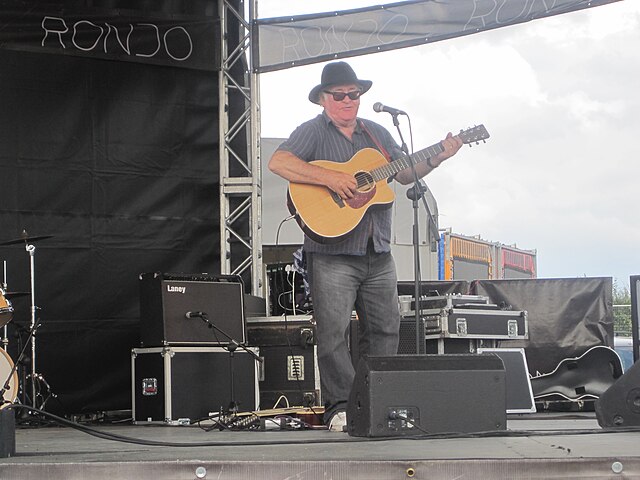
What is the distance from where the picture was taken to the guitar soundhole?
4938mm

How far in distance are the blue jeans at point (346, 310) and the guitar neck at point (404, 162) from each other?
1.49 feet

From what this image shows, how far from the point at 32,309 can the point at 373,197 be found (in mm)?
2686

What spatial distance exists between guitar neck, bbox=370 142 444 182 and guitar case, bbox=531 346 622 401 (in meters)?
2.76

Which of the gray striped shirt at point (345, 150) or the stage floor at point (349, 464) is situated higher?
the gray striped shirt at point (345, 150)

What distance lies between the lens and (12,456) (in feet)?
9.39

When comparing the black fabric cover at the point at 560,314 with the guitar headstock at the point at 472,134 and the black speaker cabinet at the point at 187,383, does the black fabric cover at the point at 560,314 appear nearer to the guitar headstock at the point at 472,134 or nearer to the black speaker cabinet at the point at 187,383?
the black speaker cabinet at the point at 187,383

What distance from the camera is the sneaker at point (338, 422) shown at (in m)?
4.36

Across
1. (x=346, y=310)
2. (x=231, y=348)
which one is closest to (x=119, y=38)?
(x=231, y=348)

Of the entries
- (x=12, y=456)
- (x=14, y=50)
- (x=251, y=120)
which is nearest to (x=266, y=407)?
(x=251, y=120)

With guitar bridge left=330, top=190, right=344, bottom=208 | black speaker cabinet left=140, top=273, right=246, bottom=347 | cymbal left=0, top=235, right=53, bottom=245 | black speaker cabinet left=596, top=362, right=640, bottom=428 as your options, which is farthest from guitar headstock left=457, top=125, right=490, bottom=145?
cymbal left=0, top=235, right=53, bottom=245

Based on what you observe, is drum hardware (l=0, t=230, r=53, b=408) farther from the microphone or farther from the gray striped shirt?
the microphone

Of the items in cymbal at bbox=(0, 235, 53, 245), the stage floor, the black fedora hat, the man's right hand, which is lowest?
the stage floor

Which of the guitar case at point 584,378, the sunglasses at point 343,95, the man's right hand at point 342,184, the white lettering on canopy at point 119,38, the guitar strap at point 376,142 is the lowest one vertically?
the guitar case at point 584,378

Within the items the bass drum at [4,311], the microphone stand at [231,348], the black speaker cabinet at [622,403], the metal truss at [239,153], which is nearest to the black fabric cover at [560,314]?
the metal truss at [239,153]
